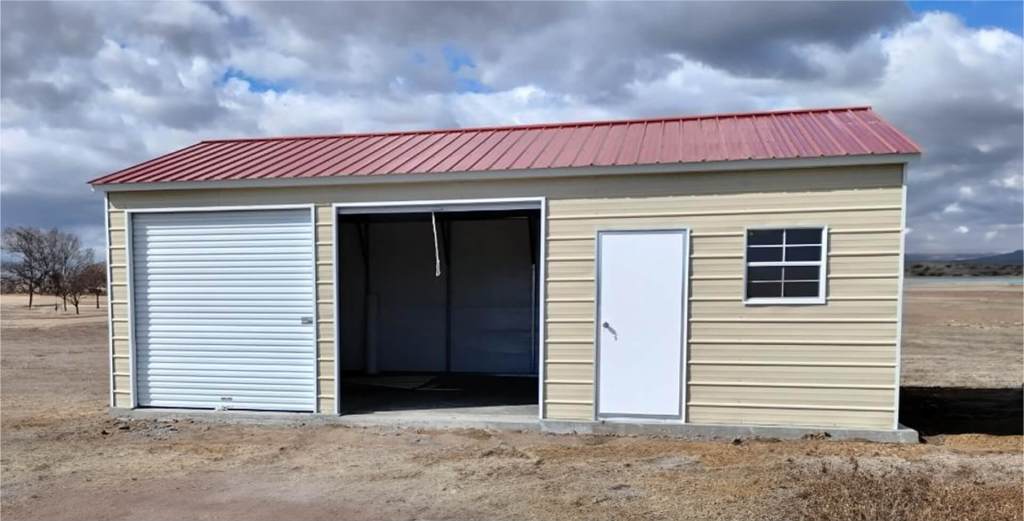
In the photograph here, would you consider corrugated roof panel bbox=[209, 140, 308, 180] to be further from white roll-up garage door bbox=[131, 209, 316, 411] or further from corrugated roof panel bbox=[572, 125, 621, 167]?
corrugated roof panel bbox=[572, 125, 621, 167]

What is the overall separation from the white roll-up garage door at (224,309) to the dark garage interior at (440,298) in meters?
2.71

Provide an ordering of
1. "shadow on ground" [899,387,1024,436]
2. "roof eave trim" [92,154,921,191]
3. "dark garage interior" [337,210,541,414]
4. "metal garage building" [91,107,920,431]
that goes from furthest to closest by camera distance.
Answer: "dark garage interior" [337,210,541,414], "shadow on ground" [899,387,1024,436], "metal garage building" [91,107,920,431], "roof eave trim" [92,154,921,191]

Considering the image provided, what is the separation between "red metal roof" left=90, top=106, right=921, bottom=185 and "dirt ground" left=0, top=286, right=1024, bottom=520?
290 centimetres

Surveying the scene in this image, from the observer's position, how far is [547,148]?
7785 millimetres

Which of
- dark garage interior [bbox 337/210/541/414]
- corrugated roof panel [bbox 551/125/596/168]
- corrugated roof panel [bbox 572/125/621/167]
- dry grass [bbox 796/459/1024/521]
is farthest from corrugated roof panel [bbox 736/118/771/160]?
dark garage interior [bbox 337/210/541/414]

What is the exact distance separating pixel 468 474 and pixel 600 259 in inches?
105

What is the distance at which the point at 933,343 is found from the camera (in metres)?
15.8

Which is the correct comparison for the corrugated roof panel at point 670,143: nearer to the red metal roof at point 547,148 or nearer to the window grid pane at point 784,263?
the red metal roof at point 547,148

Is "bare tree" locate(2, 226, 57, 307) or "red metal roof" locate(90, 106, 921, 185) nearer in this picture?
"red metal roof" locate(90, 106, 921, 185)

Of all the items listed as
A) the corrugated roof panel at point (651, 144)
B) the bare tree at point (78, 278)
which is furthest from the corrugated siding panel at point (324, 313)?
the bare tree at point (78, 278)

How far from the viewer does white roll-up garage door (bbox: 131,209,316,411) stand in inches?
301

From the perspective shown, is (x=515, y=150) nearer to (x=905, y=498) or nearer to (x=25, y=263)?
(x=905, y=498)

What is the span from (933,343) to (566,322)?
43.5 feet

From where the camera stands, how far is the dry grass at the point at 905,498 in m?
4.27
